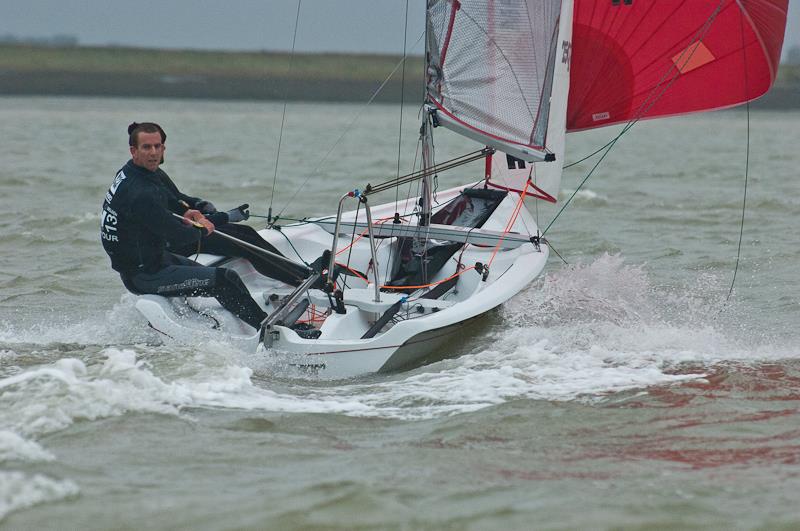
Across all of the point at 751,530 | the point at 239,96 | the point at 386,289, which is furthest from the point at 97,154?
the point at 239,96

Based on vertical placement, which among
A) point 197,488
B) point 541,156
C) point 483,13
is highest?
point 483,13

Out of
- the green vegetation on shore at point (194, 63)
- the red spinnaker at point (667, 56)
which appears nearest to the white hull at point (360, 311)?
the red spinnaker at point (667, 56)

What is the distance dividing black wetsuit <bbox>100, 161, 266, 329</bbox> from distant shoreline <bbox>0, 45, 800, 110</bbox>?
3428 cm

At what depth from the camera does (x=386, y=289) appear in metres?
5.81

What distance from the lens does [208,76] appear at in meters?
46.0

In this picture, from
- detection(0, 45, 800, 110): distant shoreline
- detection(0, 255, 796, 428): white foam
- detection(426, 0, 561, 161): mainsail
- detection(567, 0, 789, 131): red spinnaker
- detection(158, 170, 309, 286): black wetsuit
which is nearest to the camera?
detection(0, 255, 796, 428): white foam

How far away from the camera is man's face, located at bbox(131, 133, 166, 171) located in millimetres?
4793

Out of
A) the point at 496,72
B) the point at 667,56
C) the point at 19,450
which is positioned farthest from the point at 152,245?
the point at 667,56

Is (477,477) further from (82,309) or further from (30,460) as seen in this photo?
(82,309)

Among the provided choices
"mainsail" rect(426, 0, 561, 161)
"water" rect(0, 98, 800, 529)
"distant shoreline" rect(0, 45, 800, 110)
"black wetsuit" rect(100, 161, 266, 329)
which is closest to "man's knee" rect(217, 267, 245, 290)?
"black wetsuit" rect(100, 161, 266, 329)

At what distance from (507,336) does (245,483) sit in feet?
7.27

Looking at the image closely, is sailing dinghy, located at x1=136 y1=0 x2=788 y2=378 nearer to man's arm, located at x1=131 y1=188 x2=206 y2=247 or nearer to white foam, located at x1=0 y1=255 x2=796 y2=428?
white foam, located at x1=0 y1=255 x2=796 y2=428

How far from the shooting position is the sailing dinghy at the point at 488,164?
4.94m

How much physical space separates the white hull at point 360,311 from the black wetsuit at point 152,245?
0.10 m
